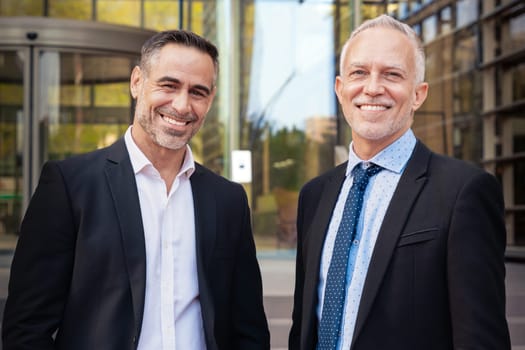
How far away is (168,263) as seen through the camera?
90.1 inches

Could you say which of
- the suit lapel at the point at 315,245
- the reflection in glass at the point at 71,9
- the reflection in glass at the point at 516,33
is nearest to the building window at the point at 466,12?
the reflection in glass at the point at 516,33

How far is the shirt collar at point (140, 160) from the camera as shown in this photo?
7.80 ft

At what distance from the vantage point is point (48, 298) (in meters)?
2.18

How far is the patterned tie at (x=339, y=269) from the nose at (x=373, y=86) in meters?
0.24

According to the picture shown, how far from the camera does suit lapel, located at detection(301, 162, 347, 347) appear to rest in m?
2.27

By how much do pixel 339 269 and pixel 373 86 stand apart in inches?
23.1

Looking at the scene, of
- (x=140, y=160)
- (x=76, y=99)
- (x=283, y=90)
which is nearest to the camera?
(x=140, y=160)

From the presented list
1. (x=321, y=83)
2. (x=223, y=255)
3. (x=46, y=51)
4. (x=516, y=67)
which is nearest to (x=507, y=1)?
(x=516, y=67)

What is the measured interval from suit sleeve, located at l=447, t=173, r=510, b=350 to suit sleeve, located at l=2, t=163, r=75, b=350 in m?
1.20

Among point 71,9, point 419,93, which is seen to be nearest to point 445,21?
point 71,9

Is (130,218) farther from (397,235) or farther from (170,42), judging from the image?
(397,235)

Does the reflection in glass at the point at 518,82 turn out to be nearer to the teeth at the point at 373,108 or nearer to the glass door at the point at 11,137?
the glass door at the point at 11,137

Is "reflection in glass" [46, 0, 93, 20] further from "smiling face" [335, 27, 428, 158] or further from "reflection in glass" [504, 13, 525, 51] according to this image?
"smiling face" [335, 27, 428, 158]

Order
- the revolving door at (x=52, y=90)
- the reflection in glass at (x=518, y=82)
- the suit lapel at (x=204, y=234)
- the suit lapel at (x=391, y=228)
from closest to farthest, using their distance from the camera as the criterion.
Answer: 1. the suit lapel at (x=391, y=228)
2. the suit lapel at (x=204, y=234)
3. the revolving door at (x=52, y=90)
4. the reflection in glass at (x=518, y=82)
